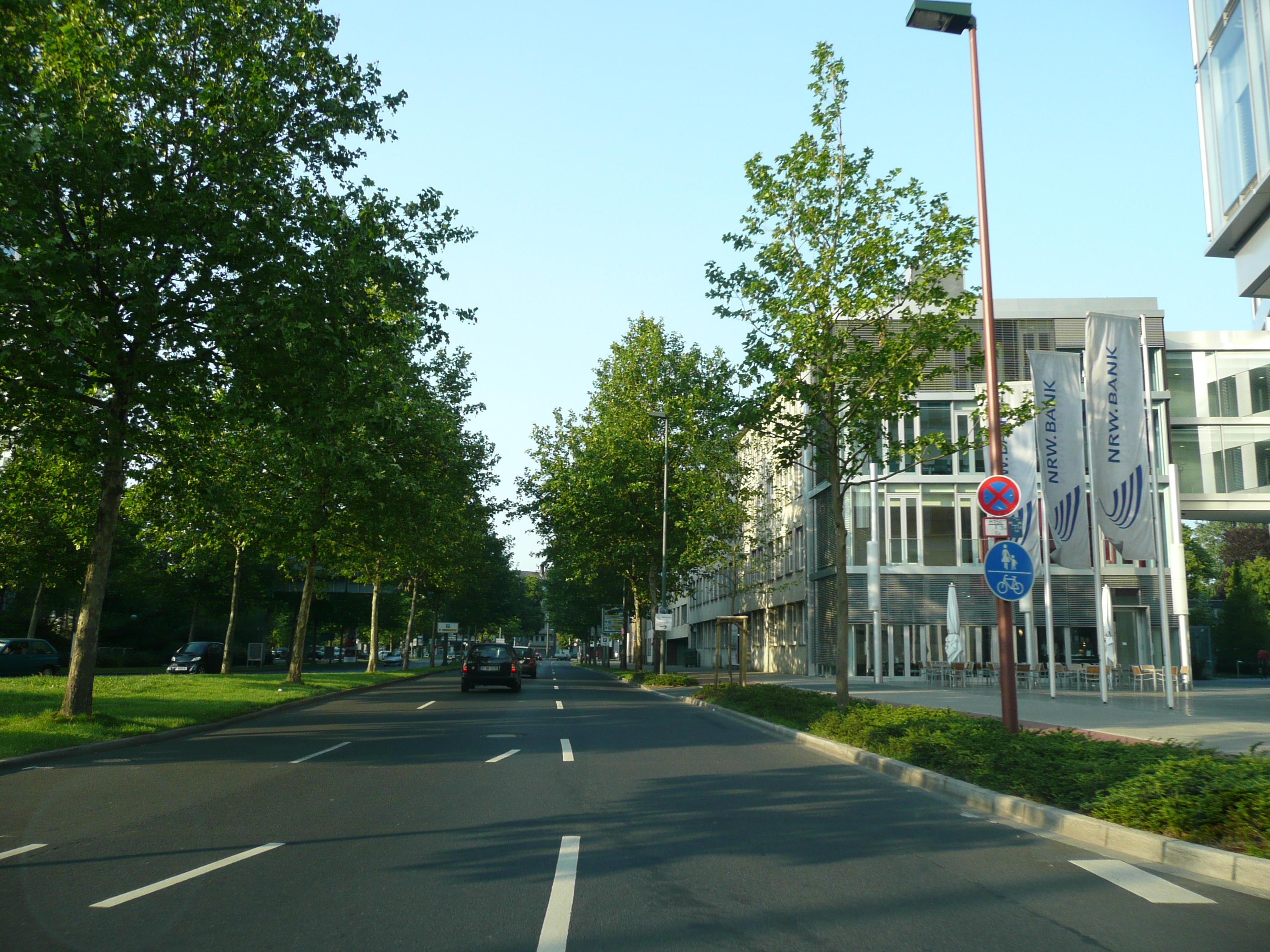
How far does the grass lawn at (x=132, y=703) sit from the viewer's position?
45.4ft

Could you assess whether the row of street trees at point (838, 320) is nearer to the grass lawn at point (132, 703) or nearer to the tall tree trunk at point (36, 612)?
the grass lawn at point (132, 703)

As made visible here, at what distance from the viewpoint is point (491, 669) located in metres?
30.4

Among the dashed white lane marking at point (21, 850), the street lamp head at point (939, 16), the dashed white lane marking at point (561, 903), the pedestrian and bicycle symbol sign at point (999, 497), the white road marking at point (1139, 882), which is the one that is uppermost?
the street lamp head at point (939, 16)

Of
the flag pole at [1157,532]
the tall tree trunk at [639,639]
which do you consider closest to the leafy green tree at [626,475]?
the tall tree trunk at [639,639]

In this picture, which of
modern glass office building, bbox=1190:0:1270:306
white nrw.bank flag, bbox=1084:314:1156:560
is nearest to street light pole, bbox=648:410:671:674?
white nrw.bank flag, bbox=1084:314:1156:560

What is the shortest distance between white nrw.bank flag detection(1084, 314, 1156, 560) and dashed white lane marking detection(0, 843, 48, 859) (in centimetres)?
1923

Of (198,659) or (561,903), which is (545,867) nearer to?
(561,903)

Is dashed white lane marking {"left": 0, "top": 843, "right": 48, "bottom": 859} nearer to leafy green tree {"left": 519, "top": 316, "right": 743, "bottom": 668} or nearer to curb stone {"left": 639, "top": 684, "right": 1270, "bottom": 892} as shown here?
curb stone {"left": 639, "top": 684, "right": 1270, "bottom": 892}

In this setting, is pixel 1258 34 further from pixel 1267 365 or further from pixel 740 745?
pixel 1267 365

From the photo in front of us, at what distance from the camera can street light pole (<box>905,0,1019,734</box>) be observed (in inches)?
479

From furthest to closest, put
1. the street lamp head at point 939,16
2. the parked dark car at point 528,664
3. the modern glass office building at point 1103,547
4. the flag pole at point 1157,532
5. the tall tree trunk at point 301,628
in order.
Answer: the parked dark car at point 528,664, the modern glass office building at point 1103,547, the tall tree trunk at point 301,628, the flag pole at point 1157,532, the street lamp head at point 939,16

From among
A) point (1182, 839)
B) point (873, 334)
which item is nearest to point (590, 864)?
point (1182, 839)

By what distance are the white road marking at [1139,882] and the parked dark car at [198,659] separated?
4135 cm

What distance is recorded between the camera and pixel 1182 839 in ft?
22.8
